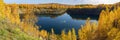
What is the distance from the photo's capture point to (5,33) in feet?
69.1

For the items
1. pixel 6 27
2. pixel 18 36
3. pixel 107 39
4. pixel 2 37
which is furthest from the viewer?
pixel 107 39

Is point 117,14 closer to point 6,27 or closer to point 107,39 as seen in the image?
point 107,39

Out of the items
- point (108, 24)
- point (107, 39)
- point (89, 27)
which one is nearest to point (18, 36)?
point (107, 39)

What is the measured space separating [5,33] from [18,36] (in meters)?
1.03

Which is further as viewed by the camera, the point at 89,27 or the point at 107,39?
the point at 89,27

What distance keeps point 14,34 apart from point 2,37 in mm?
2108

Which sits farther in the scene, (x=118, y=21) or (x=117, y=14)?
(x=117, y=14)

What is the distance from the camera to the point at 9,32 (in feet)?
72.7

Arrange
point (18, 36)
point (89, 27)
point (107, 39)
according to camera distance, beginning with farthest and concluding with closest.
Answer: point (89, 27) < point (107, 39) < point (18, 36)

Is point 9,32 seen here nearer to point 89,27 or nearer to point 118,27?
point 118,27

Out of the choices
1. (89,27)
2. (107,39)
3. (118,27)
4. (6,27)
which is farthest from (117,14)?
(6,27)

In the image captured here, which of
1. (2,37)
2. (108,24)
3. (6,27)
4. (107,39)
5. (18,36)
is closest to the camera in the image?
(2,37)

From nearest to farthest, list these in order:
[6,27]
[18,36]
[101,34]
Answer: [18,36]
[6,27]
[101,34]

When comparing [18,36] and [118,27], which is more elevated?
[18,36]
